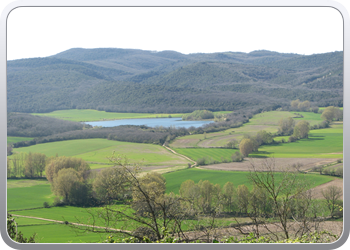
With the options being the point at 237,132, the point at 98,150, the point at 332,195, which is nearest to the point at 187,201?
the point at 332,195

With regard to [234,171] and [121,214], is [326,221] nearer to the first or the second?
[121,214]

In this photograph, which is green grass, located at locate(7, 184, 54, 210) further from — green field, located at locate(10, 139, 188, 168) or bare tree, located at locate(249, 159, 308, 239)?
bare tree, located at locate(249, 159, 308, 239)

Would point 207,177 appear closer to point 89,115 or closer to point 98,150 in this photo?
point 98,150

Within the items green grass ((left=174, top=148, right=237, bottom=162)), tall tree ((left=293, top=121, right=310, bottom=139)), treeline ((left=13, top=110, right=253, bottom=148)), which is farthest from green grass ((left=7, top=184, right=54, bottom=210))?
tall tree ((left=293, top=121, right=310, bottom=139))

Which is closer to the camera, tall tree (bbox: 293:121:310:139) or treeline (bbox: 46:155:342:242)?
treeline (bbox: 46:155:342:242)

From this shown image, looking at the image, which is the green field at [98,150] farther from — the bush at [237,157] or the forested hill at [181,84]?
the bush at [237,157]
